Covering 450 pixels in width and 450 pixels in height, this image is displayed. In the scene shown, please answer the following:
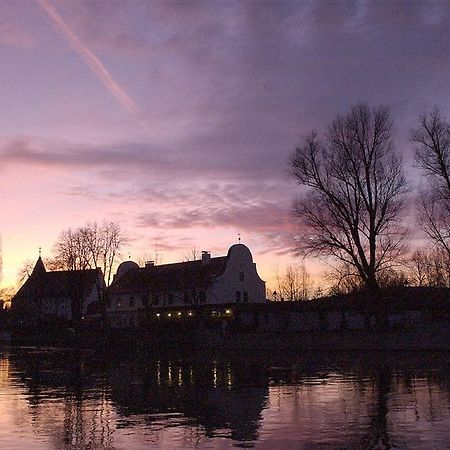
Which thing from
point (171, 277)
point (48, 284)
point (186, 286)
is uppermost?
point (48, 284)

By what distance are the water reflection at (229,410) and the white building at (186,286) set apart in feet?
185

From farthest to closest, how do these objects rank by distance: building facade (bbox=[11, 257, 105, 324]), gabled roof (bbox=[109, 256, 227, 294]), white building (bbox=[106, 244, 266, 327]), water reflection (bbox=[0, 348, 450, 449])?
building facade (bbox=[11, 257, 105, 324])
gabled roof (bbox=[109, 256, 227, 294])
white building (bbox=[106, 244, 266, 327])
water reflection (bbox=[0, 348, 450, 449])

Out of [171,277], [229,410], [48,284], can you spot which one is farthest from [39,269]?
[229,410]

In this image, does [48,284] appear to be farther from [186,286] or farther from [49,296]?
[186,286]

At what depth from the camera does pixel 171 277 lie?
90.8 m

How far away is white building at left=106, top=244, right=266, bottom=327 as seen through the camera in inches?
3376

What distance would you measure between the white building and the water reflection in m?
56.4

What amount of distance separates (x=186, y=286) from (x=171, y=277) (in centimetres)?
579

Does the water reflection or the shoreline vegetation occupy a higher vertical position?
the shoreline vegetation

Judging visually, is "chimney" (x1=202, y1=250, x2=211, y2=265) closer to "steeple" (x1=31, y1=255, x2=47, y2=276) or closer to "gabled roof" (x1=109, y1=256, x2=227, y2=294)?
"gabled roof" (x1=109, y1=256, x2=227, y2=294)

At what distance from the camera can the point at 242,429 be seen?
1325 centimetres

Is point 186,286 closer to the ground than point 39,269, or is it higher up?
closer to the ground

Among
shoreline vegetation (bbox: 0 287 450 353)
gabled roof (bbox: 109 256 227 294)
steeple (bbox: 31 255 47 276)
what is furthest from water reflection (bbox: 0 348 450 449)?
steeple (bbox: 31 255 47 276)

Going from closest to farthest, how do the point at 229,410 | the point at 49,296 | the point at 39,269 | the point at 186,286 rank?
the point at 229,410 < the point at 186,286 < the point at 49,296 < the point at 39,269
